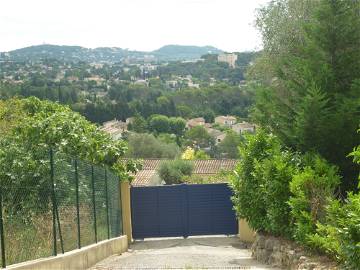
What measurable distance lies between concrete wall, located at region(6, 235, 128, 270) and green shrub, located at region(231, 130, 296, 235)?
136 inches

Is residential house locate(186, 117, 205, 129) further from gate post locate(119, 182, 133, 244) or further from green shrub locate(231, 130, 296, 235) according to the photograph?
green shrub locate(231, 130, 296, 235)

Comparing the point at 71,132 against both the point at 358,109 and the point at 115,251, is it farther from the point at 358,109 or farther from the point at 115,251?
the point at 358,109

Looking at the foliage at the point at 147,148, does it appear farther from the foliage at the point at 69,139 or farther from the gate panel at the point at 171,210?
the gate panel at the point at 171,210

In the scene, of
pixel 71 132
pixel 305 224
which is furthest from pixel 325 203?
pixel 71 132

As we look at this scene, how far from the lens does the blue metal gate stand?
67.1 ft

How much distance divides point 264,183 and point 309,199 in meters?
2.63

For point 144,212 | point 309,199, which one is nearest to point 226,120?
point 144,212

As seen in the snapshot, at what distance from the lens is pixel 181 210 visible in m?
20.5

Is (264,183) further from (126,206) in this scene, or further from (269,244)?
(126,206)

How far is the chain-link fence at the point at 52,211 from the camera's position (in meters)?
8.27

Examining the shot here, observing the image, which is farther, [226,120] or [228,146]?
[226,120]

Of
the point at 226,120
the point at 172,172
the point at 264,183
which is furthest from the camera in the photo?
the point at 226,120

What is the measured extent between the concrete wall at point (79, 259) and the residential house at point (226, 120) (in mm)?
101052

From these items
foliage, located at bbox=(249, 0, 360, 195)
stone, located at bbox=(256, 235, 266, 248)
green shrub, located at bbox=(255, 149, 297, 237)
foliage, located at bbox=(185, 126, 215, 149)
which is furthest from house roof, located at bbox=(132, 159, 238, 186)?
foliage, located at bbox=(185, 126, 215, 149)
